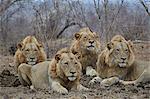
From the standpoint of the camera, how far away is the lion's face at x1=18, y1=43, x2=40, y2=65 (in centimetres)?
730

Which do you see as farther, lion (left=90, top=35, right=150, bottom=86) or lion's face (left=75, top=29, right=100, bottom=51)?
lion's face (left=75, top=29, right=100, bottom=51)

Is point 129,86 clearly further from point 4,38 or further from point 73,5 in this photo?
point 4,38

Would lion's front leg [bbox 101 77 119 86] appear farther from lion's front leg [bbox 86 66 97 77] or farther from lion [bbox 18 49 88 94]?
lion's front leg [bbox 86 66 97 77]

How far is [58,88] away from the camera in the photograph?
5.80m

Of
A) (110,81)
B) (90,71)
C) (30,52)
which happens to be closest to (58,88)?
(110,81)

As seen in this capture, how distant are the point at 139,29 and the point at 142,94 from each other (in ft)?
27.0

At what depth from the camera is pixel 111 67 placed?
678cm

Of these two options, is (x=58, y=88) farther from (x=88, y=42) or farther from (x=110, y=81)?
(x=88, y=42)

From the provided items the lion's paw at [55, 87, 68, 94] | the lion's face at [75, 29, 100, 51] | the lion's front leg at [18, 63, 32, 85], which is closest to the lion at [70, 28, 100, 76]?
the lion's face at [75, 29, 100, 51]

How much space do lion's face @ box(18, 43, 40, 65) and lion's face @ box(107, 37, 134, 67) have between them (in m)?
1.26

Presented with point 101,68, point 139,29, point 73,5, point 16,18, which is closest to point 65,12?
point 73,5

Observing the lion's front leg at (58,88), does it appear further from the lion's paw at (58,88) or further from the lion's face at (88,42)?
the lion's face at (88,42)

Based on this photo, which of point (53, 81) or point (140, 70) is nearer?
point (53, 81)

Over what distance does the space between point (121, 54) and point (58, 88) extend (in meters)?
1.19
